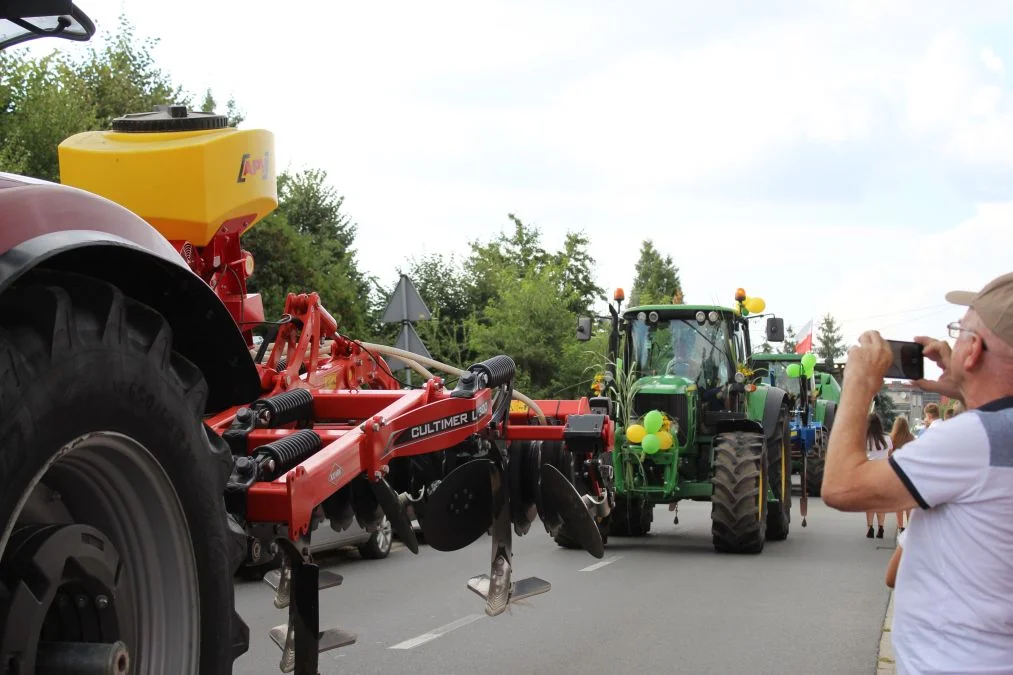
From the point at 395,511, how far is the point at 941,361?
2.84 m

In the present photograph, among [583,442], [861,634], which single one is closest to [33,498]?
[583,442]

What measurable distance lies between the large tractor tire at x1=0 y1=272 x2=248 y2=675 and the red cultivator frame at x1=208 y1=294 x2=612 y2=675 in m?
0.86

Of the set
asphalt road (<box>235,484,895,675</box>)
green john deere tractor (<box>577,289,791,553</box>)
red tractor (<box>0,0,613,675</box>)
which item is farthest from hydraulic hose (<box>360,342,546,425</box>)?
green john deere tractor (<box>577,289,791,553</box>)

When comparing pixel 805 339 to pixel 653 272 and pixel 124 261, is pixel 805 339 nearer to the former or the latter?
pixel 124 261

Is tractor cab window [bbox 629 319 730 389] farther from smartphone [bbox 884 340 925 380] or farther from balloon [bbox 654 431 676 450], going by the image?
smartphone [bbox 884 340 925 380]

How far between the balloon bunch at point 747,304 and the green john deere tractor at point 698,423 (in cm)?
1

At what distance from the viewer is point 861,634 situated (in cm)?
848

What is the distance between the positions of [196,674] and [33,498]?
57cm

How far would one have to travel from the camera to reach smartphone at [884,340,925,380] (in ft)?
10.2

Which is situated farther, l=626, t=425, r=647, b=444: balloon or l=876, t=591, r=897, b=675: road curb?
l=626, t=425, r=647, b=444: balloon

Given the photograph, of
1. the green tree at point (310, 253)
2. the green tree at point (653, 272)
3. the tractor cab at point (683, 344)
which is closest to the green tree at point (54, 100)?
the green tree at point (310, 253)

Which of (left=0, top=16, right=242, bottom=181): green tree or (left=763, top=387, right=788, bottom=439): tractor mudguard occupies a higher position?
(left=0, top=16, right=242, bottom=181): green tree

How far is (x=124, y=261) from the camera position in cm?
287

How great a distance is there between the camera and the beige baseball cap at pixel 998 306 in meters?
2.71
